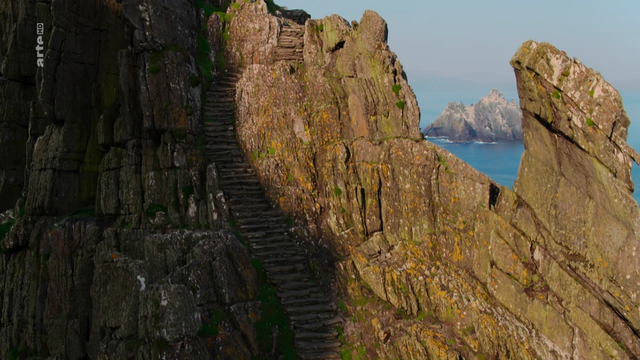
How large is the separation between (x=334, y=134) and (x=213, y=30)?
11.4 meters

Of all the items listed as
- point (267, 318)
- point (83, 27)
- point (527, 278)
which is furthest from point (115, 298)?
point (527, 278)

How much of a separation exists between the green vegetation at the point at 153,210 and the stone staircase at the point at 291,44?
11488 millimetres

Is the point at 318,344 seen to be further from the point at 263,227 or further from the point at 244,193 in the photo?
the point at 244,193

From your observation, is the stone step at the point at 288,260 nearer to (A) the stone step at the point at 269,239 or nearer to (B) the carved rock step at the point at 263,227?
(A) the stone step at the point at 269,239

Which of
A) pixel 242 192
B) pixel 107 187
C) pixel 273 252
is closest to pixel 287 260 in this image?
pixel 273 252

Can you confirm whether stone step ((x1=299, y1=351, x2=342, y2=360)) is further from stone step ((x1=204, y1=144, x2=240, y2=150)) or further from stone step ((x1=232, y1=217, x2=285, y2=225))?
stone step ((x1=204, y1=144, x2=240, y2=150))

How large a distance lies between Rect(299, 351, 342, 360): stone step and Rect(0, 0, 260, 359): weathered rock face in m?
2.70

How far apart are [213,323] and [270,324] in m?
2.67

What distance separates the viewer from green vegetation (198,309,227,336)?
21.1 metres

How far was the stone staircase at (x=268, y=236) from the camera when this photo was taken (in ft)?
76.8

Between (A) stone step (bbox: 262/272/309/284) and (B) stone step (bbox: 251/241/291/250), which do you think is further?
(B) stone step (bbox: 251/241/291/250)

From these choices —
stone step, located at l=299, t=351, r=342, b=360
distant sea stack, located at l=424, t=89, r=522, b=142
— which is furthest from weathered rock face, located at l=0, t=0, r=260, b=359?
distant sea stack, located at l=424, t=89, r=522, b=142

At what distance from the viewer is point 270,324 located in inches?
907

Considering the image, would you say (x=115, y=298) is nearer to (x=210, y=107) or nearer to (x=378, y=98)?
(x=210, y=107)
